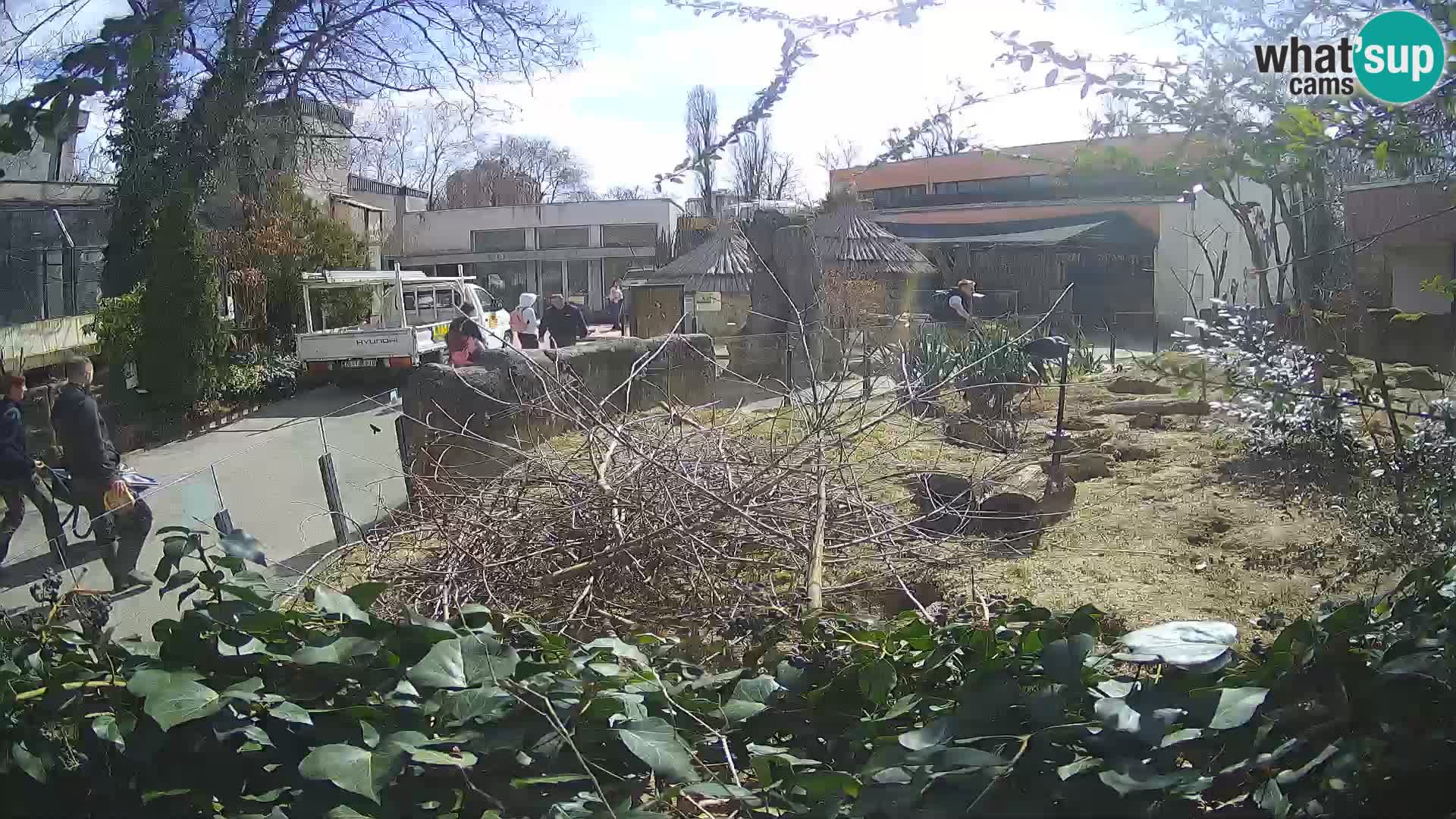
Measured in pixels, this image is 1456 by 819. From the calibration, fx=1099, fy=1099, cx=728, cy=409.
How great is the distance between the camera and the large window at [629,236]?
10.2ft

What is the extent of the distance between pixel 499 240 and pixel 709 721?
1.51 metres

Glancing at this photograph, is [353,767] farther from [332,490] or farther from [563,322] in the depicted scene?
[332,490]

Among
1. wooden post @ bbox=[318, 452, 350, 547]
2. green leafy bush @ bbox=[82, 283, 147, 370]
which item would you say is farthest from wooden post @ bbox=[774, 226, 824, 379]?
green leafy bush @ bbox=[82, 283, 147, 370]

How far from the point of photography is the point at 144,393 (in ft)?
11.1

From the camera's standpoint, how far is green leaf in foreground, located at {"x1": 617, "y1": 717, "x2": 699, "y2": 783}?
74.3 inches

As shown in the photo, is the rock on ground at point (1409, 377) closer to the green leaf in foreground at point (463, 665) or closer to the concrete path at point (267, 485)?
the green leaf in foreground at point (463, 665)

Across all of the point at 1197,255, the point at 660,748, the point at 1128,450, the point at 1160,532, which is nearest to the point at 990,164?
the point at 1197,255

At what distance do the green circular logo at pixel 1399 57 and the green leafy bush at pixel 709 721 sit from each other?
1008mm

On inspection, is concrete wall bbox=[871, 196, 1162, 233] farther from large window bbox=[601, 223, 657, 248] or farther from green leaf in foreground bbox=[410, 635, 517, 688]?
green leaf in foreground bbox=[410, 635, 517, 688]

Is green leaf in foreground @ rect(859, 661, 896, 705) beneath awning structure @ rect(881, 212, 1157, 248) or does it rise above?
beneath

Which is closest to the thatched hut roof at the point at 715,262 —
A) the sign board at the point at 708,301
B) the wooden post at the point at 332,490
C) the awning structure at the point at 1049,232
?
the sign board at the point at 708,301

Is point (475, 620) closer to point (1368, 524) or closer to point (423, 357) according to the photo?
point (423, 357)

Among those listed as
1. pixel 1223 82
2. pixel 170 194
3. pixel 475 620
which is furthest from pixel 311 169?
pixel 1223 82

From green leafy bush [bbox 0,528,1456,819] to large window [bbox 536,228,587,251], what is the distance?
3.74ft
